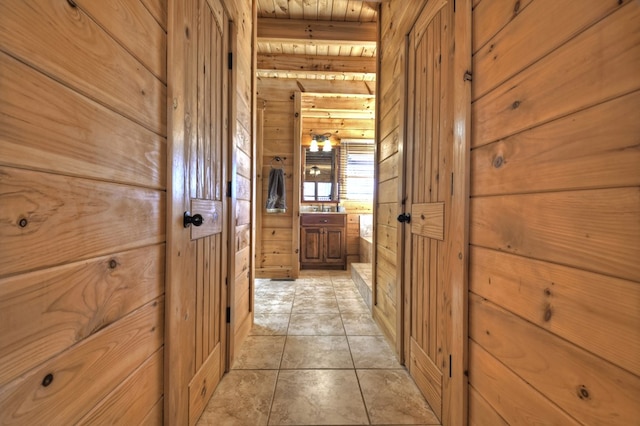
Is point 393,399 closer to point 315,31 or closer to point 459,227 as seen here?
point 459,227

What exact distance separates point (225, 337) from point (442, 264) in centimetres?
131

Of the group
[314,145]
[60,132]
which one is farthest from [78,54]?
[314,145]

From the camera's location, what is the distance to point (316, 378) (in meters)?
1.56

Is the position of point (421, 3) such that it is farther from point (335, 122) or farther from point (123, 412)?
point (335, 122)

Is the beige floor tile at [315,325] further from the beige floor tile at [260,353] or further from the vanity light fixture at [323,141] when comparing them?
the vanity light fixture at [323,141]

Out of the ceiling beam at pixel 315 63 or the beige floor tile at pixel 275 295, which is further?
the ceiling beam at pixel 315 63

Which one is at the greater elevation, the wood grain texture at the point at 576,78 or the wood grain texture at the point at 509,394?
the wood grain texture at the point at 576,78

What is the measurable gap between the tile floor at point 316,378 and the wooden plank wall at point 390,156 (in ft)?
0.77

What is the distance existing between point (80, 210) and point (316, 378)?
1472 millimetres

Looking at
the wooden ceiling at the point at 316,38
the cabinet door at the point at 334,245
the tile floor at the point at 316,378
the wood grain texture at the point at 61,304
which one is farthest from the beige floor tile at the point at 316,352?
the wooden ceiling at the point at 316,38

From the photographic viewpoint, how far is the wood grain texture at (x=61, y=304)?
1.45 ft

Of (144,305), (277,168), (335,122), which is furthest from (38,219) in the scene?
(335,122)

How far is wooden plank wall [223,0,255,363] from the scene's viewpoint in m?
1.69

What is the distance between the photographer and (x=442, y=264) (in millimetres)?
1281
